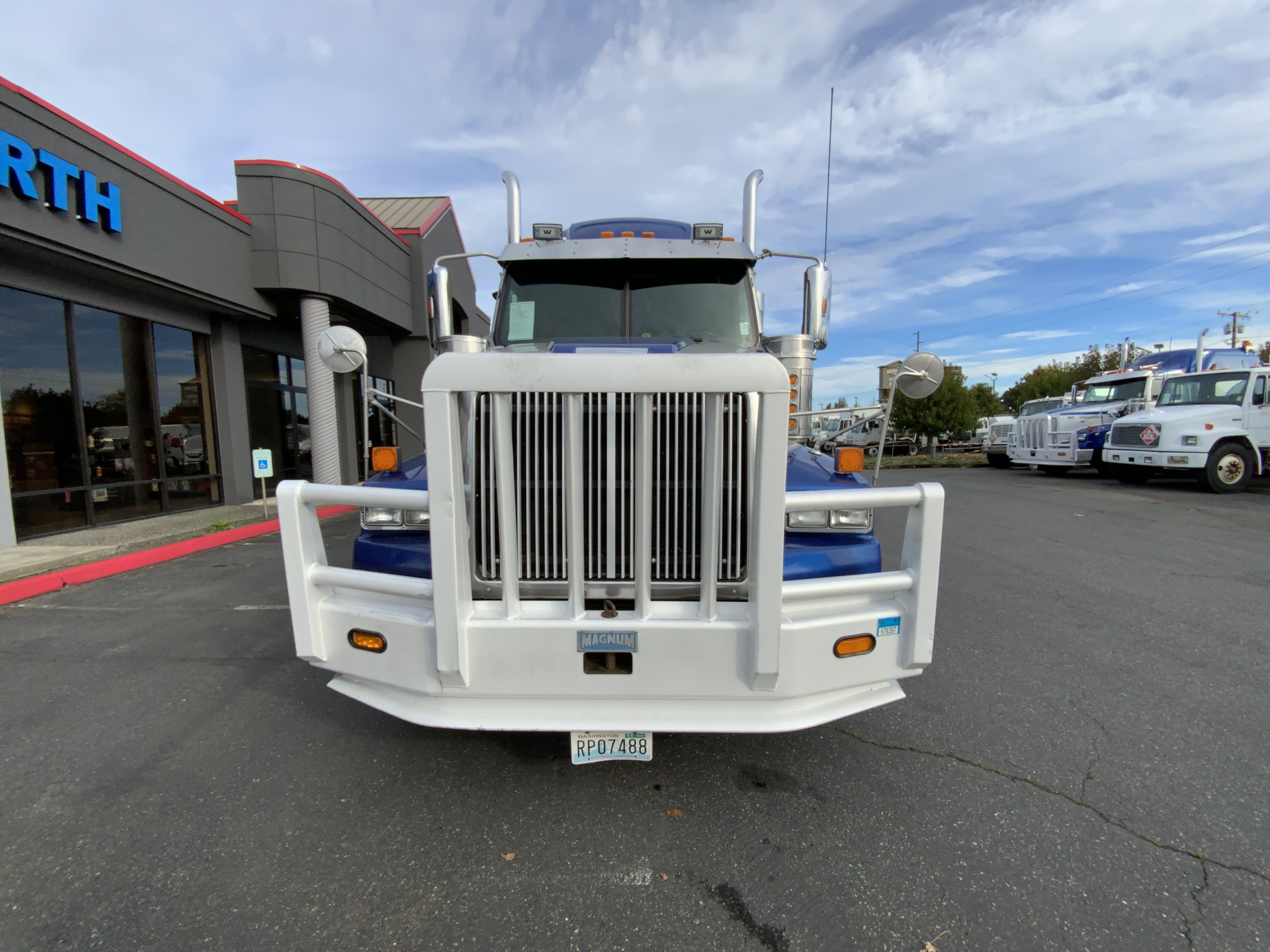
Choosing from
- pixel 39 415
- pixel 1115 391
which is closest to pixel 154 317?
pixel 39 415

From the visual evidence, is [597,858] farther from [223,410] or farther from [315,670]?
[223,410]

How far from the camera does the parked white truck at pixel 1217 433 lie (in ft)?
38.8

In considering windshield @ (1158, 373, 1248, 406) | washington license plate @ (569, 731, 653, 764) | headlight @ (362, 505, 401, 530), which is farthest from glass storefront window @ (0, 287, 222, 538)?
windshield @ (1158, 373, 1248, 406)

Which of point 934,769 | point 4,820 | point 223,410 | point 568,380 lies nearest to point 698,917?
point 934,769

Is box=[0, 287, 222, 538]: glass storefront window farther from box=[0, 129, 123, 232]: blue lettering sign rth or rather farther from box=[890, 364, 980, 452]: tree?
box=[890, 364, 980, 452]: tree

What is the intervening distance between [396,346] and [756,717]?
17.8 m

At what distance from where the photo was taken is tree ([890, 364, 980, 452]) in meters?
27.0

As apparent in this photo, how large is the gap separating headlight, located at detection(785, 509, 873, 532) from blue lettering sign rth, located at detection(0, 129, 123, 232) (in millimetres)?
9476

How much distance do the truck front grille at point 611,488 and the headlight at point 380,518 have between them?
1.68ft

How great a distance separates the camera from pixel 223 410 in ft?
36.8

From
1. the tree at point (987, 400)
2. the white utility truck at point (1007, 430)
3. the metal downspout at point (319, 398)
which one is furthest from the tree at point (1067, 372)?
the metal downspout at point (319, 398)

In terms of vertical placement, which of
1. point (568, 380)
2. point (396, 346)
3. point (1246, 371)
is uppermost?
point (396, 346)

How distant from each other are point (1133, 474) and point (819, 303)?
15.0 meters

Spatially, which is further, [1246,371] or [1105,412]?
[1105,412]
